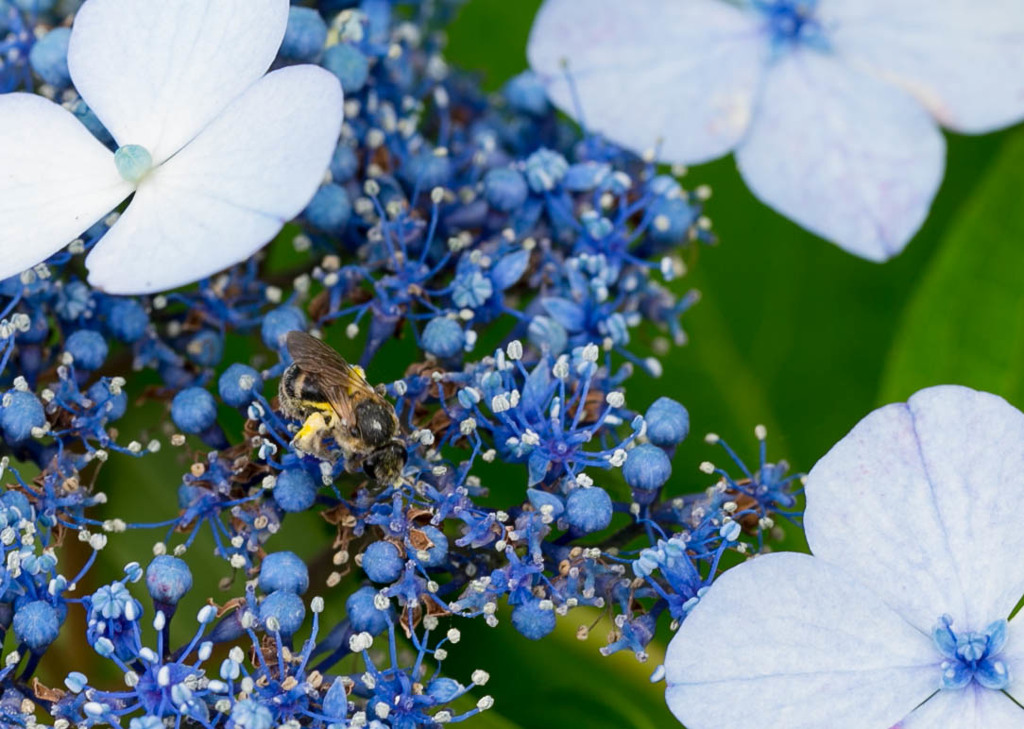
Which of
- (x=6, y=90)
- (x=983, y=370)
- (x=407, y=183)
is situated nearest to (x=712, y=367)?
(x=983, y=370)

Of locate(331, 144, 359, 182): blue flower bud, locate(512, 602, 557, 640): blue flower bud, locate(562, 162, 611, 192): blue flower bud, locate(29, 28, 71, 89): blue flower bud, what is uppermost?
locate(29, 28, 71, 89): blue flower bud

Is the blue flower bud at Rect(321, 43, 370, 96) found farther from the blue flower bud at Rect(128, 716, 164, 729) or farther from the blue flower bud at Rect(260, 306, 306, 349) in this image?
the blue flower bud at Rect(128, 716, 164, 729)

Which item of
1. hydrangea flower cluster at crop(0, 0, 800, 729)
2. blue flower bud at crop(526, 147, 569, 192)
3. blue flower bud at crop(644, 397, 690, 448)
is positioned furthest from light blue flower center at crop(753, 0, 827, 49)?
blue flower bud at crop(644, 397, 690, 448)

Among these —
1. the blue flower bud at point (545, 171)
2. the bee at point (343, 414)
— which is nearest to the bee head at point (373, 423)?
the bee at point (343, 414)

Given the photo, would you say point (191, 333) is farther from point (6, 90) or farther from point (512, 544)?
point (512, 544)

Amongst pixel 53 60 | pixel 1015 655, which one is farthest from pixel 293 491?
pixel 1015 655

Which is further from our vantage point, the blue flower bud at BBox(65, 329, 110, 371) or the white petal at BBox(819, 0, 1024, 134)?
the white petal at BBox(819, 0, 1024, 134)

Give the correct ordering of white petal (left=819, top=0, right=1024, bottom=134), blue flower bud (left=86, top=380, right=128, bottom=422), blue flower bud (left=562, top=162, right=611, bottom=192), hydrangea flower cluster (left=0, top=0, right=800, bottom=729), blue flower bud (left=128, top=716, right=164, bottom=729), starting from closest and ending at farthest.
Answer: blue flower bud (left=128, top=716, right=164, bottom=729) < hydrangea flower cluster (left=0, top=0, right=800, bottom=729) < blue flower bud (left=86, top=380, right=128, bottom=422) < blue flower bud (left=562, top=162, right=611, bottom=192) < white petal (left=819, top=0, right=1024, bottom=134)
